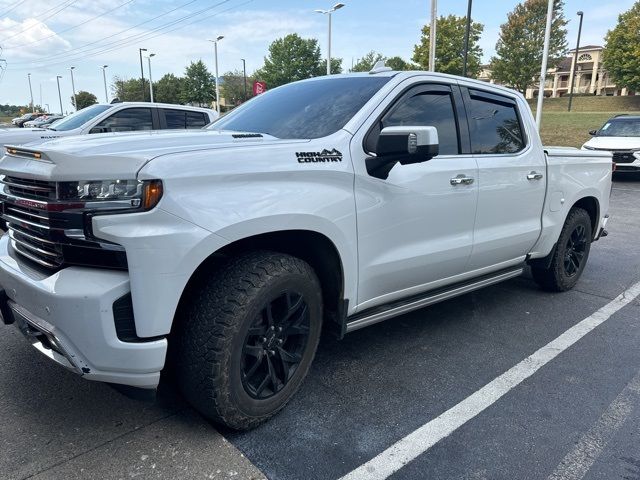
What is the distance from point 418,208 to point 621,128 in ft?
45.4

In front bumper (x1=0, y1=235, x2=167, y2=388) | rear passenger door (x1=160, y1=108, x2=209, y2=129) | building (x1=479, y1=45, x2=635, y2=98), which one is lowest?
front bumper (x1=0, y1=235, x2=167, y2=388)

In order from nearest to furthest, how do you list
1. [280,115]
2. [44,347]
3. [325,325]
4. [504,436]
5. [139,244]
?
[139,244], [44,347], [504,436], [325,325], [280,115]

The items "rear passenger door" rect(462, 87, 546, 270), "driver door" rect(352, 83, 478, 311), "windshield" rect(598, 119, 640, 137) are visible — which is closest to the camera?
"driver door" rect(352, 83, 478, 311)

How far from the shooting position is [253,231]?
2354 mm

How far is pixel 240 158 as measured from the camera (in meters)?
2.36

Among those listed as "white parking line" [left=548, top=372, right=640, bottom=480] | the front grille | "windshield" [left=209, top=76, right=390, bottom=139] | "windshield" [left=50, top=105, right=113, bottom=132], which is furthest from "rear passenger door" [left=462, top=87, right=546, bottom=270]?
"windshield" [left=50, top=105, right=113, bottom=132]

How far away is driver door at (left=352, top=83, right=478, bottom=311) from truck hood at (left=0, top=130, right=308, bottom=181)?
69 cm

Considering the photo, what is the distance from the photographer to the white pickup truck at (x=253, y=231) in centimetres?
208

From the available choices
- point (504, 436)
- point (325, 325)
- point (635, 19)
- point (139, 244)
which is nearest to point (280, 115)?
point (325, 325)

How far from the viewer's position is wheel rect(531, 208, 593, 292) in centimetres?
476

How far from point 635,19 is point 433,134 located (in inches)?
2161

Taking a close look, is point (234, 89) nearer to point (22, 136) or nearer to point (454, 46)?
point (454, 46)

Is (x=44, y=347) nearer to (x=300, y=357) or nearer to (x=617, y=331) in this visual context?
(x=300, y=357)

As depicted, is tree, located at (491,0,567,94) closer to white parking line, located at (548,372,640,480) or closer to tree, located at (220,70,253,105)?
tree, located at (220,70,253,105)
